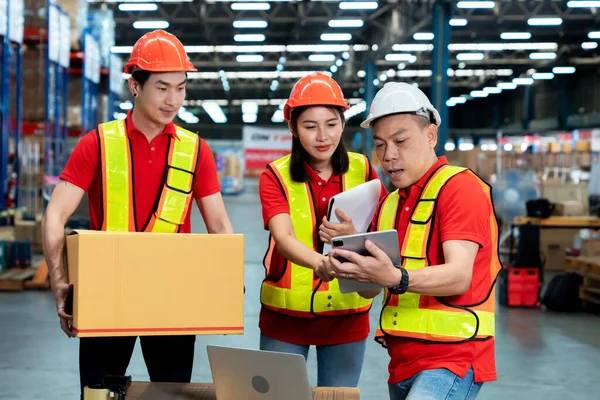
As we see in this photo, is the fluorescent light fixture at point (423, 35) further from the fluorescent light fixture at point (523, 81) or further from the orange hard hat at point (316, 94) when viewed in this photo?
the orange hard hat at point (316, 94)

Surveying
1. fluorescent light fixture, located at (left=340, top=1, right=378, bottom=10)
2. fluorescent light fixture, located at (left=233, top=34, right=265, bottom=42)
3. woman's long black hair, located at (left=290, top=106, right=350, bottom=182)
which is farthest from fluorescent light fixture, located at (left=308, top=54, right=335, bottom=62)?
woman's long black hair, located at (left=290, top=106, right=350, bottom=182)

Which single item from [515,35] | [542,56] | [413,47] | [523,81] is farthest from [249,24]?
[523,81]

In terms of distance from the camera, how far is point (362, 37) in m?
26.7

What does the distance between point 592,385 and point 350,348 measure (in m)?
3.89

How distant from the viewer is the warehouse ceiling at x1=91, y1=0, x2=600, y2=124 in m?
22.2

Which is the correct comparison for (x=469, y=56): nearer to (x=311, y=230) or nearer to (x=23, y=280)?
(x=23, y=280)

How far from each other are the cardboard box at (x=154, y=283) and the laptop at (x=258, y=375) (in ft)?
0.30

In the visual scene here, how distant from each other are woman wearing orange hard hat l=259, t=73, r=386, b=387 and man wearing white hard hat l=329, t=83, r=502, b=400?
51cm

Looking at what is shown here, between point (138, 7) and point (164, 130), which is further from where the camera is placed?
point (138, 7)

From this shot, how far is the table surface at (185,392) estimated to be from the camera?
2361 mm

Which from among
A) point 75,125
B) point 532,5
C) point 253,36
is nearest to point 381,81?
point 253,36

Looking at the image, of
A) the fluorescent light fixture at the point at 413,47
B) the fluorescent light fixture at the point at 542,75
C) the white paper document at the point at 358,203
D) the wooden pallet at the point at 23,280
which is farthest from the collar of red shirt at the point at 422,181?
the fluorescent light fixture at the point at 542,75

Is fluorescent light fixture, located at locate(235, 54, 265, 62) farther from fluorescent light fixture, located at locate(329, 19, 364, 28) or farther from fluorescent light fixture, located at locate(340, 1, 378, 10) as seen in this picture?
fluorescent light fixture, located at locate(340, 1, 378, 10)

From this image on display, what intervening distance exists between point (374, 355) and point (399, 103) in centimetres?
498
